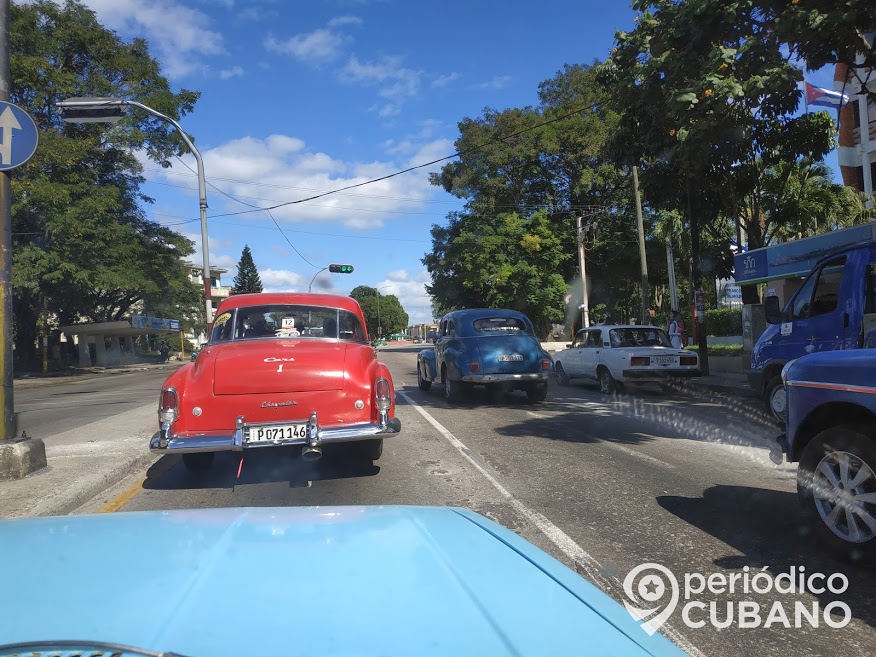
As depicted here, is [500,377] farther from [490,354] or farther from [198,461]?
[198,461]

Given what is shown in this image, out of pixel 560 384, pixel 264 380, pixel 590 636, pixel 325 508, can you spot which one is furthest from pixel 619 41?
pixel 590 636

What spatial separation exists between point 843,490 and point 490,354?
7868 mm

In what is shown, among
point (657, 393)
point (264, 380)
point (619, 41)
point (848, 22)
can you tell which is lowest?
point (657, 393)

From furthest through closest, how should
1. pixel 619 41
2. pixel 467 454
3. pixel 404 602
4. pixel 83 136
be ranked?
pixel 83 136, pixel 619 41, pixel 467 454, pixel 404 602

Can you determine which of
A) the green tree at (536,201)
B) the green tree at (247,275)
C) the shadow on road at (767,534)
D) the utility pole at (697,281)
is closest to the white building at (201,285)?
the green tree at (247,275)

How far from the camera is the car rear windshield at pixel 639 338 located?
44.6ft

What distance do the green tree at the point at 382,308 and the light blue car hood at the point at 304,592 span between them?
11307cm

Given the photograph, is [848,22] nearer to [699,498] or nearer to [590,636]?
[699,498]

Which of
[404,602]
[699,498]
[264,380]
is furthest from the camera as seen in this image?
[264,380]

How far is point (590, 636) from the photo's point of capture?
1.41 metres

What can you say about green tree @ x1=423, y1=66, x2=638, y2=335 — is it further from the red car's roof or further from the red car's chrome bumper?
the red car's chrome bumper

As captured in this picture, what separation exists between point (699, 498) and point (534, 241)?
27852 mm

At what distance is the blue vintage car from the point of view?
11.4 metres

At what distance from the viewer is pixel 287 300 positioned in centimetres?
708
